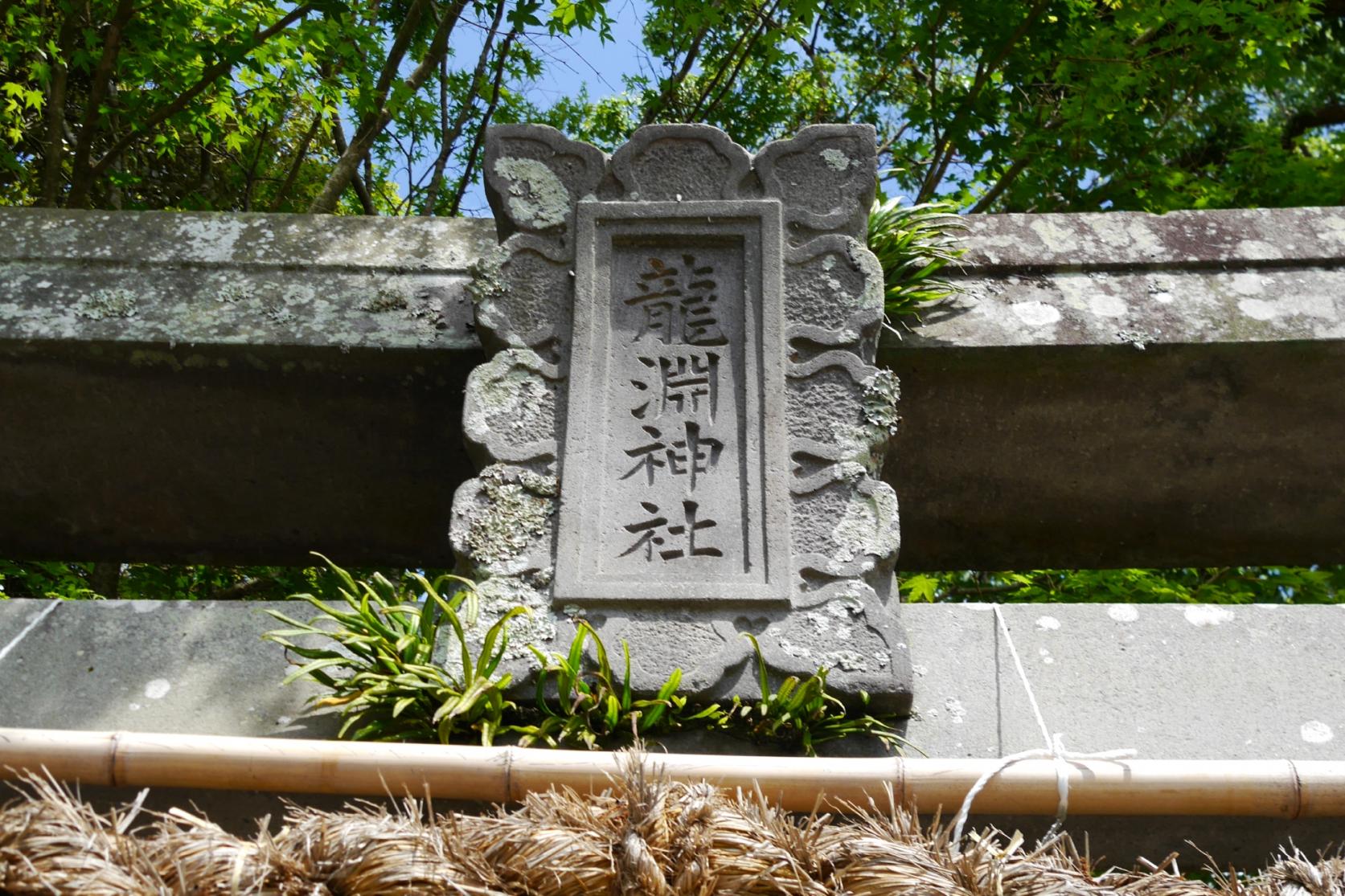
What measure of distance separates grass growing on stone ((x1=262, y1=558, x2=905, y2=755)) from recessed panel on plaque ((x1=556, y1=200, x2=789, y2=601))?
0.57 feet

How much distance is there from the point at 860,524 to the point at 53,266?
2093 mm

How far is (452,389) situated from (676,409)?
683 mm

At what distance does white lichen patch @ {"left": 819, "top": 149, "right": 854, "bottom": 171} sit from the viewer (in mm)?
3303

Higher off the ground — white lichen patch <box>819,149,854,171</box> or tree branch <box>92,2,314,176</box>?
tree branch <box>92,2,314,176</box>

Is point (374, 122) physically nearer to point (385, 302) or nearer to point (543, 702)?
point (385, 302)

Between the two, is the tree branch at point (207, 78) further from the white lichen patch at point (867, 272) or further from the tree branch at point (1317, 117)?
the tree branch at point (1317, 117)

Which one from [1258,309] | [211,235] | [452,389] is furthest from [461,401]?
[1258,309]

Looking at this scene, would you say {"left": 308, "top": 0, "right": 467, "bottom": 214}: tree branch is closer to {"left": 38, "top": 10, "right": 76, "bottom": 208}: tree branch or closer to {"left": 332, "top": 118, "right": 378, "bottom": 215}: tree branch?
{"left": 332, "top": 118, "right": 378, "bottom": 215}: tree branch

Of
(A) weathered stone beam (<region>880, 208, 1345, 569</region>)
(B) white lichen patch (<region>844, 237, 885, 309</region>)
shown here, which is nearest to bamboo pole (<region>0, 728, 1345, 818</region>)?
(B) white lichen patch (<region>844, 237, 885, 309</region>)

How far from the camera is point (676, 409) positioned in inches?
116

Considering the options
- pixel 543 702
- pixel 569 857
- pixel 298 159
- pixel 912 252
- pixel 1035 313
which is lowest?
pixel 569 857

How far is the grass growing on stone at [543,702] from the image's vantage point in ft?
8.37

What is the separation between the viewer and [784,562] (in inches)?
107

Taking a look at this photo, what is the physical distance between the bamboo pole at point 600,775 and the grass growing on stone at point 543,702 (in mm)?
297
